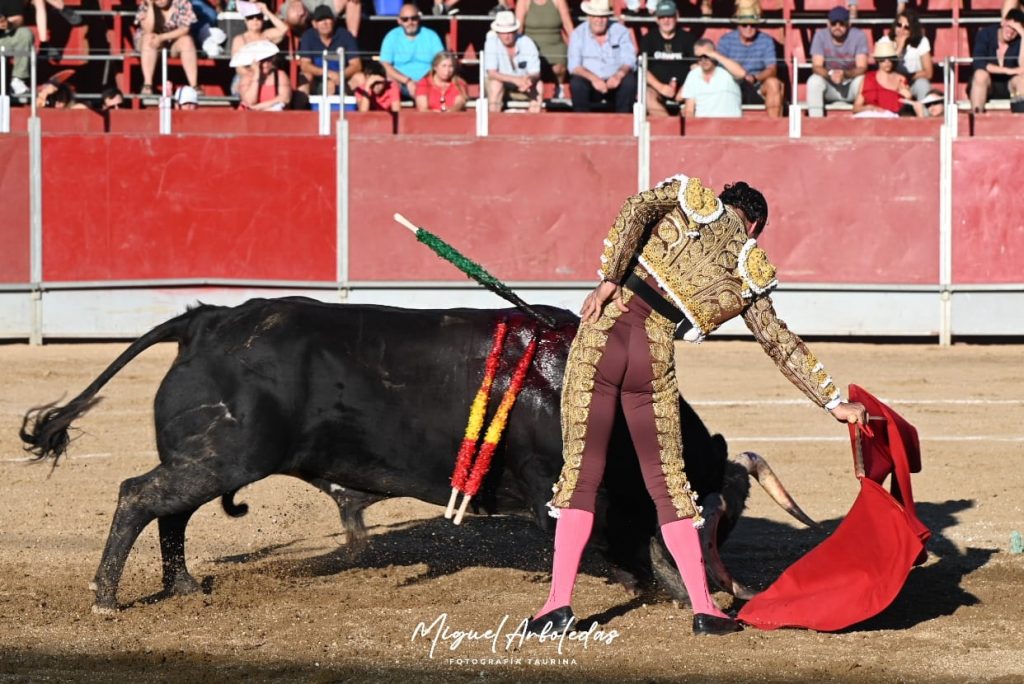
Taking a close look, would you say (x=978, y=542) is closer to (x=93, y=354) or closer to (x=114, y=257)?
(x=93, y=354)

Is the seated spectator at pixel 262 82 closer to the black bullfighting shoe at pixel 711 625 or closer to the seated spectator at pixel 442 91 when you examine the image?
the seated spectator at pixel 442 91

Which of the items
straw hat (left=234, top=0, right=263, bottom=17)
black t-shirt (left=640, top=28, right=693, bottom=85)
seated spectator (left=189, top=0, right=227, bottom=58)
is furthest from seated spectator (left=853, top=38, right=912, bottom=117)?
seated spectator (left=189, top=0, right=227, bottom=58)

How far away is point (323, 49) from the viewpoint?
12.6 meters

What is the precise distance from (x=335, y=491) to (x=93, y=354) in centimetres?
611

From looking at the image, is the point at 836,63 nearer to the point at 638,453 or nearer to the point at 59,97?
the point at 59,97

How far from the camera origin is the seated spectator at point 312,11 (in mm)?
12852

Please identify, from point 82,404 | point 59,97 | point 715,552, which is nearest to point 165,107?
point 59,97

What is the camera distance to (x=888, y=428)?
195 inches

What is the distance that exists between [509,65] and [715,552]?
8.02 m

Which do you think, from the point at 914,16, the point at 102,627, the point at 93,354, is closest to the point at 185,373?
the point at 102,627

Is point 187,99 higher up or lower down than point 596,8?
lower down

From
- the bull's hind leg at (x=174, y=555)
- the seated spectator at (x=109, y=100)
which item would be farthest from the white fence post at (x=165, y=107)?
the bull's hind leg at (x=174, y=555)

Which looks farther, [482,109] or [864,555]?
[482,109]

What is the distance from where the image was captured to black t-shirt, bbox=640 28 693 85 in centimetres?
1248
